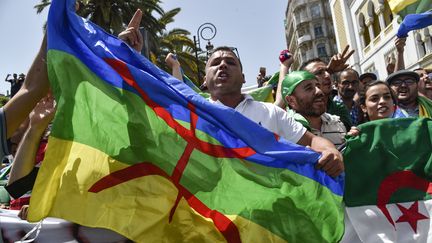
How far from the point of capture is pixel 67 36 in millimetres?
2506

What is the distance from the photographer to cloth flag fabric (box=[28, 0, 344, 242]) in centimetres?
234

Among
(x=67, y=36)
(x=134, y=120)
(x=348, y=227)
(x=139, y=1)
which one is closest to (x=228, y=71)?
(x=134, y=120)

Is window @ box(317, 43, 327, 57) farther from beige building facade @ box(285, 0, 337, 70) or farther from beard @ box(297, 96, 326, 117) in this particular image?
beard @ box(297, 96, 326, 117)

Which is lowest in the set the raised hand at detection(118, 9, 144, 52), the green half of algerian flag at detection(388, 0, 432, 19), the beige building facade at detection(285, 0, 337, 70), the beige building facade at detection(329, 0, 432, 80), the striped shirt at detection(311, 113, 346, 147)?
the striped shirt at detection(311, 113, 346, 147)

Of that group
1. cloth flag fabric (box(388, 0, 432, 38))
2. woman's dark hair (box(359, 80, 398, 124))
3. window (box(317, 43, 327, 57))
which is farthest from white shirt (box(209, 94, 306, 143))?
window (box(317, 43, 327, 57))

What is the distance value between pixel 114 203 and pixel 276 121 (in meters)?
1.12

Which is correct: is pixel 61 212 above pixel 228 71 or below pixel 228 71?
below

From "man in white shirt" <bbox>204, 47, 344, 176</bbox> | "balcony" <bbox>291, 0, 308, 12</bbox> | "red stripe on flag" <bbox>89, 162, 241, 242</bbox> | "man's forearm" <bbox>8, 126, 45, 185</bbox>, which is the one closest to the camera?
"red stripe on flag" <bbox>89, 162, 241, 242</bbox>

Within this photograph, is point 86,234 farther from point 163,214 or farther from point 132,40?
point 132,40

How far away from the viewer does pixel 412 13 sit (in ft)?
19.1

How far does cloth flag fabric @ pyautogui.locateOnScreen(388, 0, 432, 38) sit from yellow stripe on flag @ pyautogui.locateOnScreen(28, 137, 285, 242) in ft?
13.5

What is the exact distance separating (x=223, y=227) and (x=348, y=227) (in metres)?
1.00

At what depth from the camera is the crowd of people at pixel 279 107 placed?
7.54 ft

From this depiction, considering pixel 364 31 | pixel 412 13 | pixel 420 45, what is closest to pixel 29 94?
pixel 412 13
